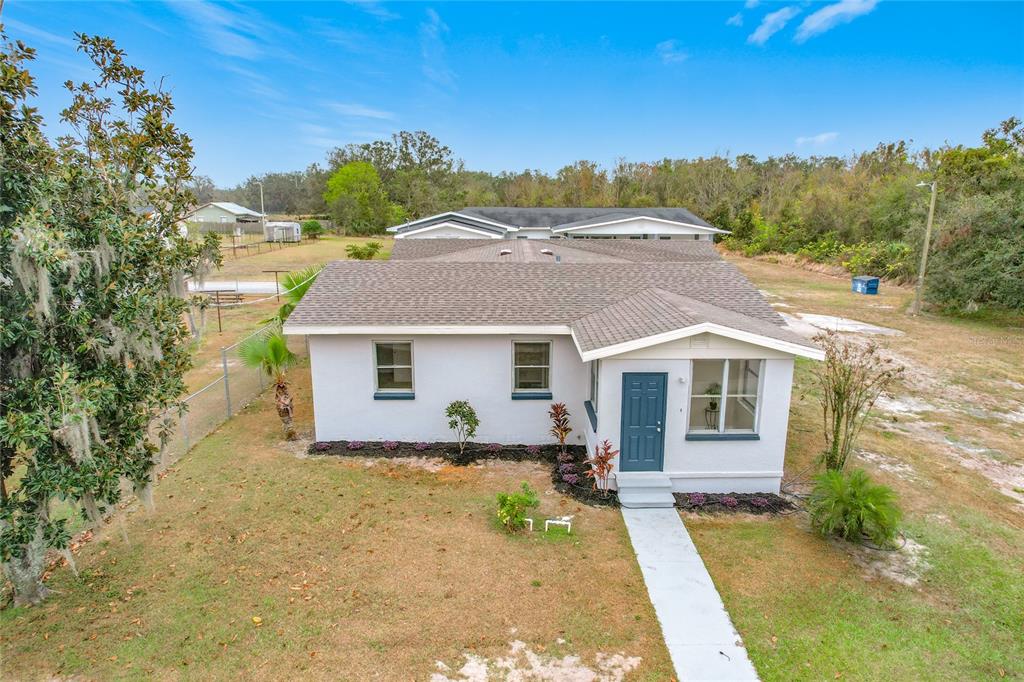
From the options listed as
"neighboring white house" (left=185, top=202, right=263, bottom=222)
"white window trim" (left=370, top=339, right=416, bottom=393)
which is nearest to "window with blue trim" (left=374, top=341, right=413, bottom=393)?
"white window trim" (left=370, top=339, right=416, bottom=393)

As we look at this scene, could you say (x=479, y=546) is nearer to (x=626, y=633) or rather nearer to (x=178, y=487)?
(x=626, y=633)

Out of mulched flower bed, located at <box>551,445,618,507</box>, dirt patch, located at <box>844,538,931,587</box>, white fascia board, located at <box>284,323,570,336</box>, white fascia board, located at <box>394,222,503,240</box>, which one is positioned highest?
white fascia board, located at <box>394,222,503,240</box>

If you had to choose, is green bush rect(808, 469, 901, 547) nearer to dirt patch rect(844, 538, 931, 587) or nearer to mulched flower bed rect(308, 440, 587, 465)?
dirt patch rect(844, 538, 931, 587)

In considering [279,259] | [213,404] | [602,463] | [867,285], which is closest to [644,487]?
[602,463]

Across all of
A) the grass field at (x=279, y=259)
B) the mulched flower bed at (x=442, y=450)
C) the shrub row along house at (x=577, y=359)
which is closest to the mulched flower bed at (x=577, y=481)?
the mulched flower bed at (x=442, y=450)

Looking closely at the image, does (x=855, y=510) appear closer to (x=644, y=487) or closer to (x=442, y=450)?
(x=644, y=487)

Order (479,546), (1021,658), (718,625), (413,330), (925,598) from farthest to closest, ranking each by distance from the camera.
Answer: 1. (413,330)
2. (479,546)
3. (925,598)
4. (718,625)
5. (1021,658)

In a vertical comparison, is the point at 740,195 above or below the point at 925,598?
above

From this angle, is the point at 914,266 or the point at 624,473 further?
the point at 914,266

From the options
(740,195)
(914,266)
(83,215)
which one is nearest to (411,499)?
(83,215)
